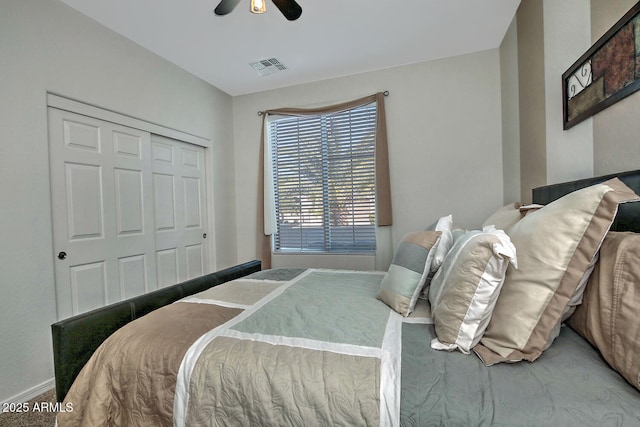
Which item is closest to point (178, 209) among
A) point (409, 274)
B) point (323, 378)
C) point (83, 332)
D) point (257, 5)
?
point (83, 332)

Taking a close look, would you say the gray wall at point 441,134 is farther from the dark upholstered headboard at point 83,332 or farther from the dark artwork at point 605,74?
the dark upholstered headboard at point 83,332

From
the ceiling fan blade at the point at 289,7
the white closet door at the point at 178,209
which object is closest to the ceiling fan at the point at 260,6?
the ceiling fan blade at the point at 289,7

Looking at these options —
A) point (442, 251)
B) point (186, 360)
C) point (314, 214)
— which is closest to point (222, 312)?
point (186, 360)

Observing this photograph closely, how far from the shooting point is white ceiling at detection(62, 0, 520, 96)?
2100mm

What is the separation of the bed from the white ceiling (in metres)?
1.93

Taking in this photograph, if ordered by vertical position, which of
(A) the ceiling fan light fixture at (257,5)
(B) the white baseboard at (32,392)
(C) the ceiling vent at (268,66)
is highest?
(C) the ceiling vent at (268,66)

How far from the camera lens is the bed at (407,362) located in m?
0.72

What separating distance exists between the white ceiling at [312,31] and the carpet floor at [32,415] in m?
2.66

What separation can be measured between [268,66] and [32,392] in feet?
10.4

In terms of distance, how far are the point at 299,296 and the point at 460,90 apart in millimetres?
2585

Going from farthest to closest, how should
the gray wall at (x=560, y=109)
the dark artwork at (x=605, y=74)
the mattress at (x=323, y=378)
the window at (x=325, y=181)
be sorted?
the window at (x=325, y=181) → the gray wall at (x=560, y=109) → the dark artwork at (x=605, y=74) → the mattress at (x=323, y=378)

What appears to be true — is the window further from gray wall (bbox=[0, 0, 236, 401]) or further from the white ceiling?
gray wall (bbox=[0, 0, 236, 401])

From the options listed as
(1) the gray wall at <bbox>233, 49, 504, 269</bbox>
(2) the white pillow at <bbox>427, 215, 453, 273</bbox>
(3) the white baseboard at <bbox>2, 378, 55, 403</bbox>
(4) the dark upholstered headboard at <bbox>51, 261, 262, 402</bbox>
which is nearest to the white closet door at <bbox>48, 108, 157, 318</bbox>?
(3) the white baseboard at <bbox>2, 378, 55, 403</bbox>

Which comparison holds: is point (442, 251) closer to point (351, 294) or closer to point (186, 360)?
point (351, 294)
